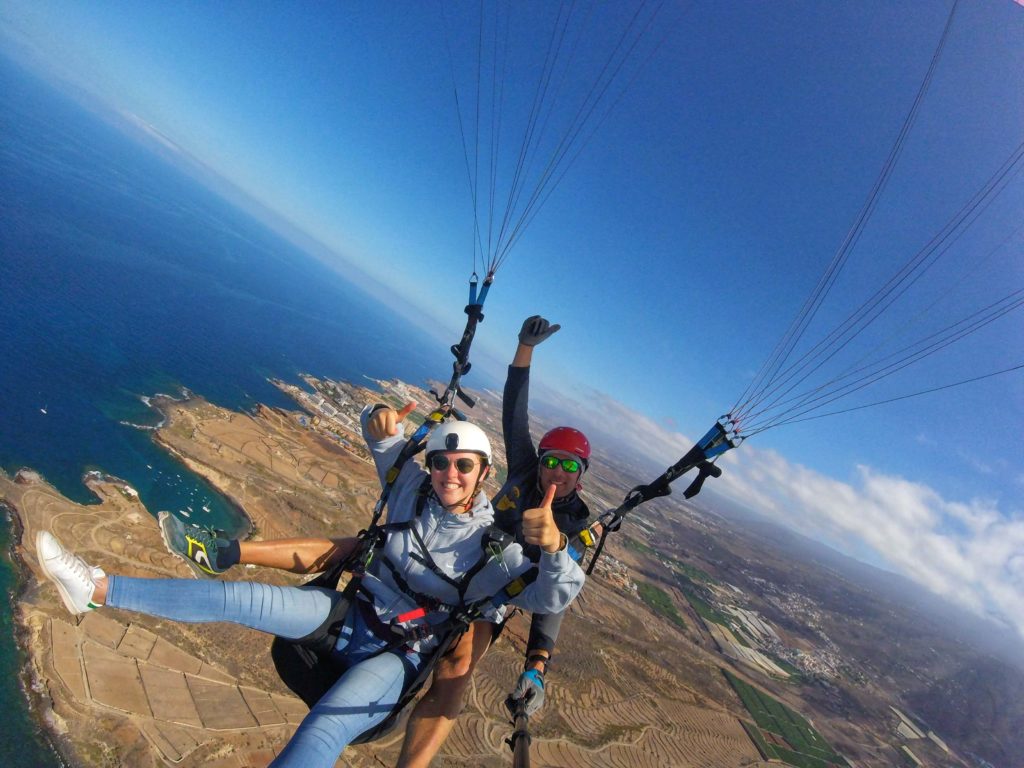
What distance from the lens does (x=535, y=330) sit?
3799 mm

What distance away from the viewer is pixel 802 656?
139ft

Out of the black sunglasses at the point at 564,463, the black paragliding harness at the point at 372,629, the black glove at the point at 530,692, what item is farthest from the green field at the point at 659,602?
the black paragliding harness at the point at 372,629

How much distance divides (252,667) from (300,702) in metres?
2.53

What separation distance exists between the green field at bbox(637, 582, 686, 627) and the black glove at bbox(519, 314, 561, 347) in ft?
123

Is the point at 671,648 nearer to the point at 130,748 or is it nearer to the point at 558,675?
the point at 558,675

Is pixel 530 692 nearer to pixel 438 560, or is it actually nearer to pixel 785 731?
pixel 438 560

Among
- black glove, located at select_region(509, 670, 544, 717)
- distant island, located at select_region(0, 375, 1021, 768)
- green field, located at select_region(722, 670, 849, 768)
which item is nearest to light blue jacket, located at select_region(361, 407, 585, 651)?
black glove, located at select_region(509, 670, 544, 717)

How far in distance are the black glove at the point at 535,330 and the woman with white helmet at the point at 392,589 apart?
1.06m

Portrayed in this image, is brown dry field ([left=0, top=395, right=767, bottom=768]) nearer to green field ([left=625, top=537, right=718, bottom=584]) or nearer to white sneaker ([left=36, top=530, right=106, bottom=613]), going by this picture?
white sneaker ([left=36, top=530, right=106, bottom=613])

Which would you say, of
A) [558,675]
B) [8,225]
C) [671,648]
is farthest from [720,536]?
[8,225]

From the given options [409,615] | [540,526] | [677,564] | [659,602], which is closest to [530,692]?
[409,615]

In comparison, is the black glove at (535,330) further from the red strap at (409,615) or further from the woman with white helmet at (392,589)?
the red strap at (409,615)

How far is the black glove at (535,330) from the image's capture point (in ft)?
12.3

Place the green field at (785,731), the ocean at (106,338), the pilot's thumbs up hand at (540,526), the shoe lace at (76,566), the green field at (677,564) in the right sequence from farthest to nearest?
the green field at (677,564), the green field at (785,731), the ocean at (106,338), the shoe lace at (76,566), the pilot's thumbs up hand at (540,526)
